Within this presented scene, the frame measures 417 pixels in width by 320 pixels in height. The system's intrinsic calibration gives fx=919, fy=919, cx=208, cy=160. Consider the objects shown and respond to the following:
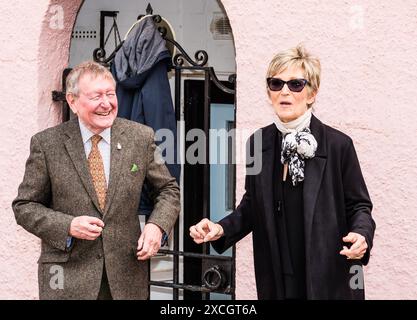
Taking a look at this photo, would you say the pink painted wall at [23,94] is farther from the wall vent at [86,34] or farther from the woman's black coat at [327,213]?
the wall vent at [86,34]

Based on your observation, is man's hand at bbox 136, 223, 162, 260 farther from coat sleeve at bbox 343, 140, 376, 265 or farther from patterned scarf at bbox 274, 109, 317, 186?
coat sleeve at bbox 343, 140, 376, 265

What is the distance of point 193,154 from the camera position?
5.22 metres

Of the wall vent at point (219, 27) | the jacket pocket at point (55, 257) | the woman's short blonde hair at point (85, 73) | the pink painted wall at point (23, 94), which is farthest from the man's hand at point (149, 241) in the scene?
the wall vent at point (219, 27)

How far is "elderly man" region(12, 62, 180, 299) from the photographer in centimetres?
376

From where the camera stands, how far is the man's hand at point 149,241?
3.77 meters

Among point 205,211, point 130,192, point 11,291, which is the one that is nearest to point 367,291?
point 205,211

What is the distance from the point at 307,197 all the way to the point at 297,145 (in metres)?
0.20

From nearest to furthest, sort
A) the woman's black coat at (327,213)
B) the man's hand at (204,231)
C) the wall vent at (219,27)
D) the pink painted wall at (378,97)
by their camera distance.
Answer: the woman's black coat at (327,213)
the man's hand at (204,231)
the pink painted wall at (378,97)
the wall vent at (219,27)

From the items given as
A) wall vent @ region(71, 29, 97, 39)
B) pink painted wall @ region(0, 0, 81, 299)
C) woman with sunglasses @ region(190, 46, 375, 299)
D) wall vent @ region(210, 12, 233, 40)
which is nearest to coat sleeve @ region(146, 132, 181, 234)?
woman with sunglasses @ region(190, 46, 375, 299)

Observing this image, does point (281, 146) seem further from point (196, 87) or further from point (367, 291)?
point (196, 87)

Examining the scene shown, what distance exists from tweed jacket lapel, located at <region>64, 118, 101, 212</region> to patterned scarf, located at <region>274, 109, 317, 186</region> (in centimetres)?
83

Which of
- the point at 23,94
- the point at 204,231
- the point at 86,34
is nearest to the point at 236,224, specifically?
the point at 204,231

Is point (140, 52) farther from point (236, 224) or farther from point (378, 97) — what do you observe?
point (236, 224)

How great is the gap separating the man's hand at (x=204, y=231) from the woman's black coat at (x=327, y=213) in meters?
0.19
